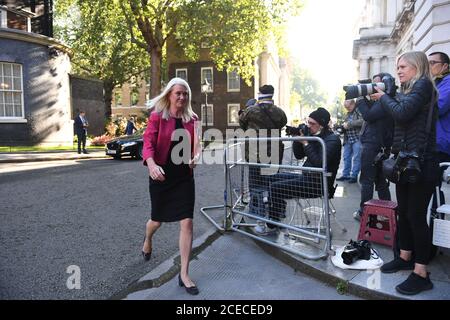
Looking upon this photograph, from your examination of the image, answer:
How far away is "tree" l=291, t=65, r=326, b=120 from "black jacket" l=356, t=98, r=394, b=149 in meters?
104

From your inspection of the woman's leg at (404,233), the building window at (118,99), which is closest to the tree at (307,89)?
the building window at (118,99)

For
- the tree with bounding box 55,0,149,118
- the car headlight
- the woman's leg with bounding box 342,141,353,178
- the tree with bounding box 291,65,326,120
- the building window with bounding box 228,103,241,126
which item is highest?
the tree with bounding box 291,65,326,120

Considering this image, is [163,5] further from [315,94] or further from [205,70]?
[315,94]

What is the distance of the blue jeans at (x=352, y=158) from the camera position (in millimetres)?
8711

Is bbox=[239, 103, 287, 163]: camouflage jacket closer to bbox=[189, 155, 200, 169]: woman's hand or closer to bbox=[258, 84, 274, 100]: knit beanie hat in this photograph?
bbox=[258, 84, 274, 100]: knit beanie hat

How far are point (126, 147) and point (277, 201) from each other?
11175 millimetres

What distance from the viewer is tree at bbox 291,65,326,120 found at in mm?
107688

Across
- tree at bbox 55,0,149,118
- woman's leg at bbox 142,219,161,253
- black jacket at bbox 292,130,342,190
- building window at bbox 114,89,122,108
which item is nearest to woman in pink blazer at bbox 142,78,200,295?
woman's leg at bbox 142,219,161,253

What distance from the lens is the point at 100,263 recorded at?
4.19 m

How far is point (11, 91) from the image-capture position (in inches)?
757

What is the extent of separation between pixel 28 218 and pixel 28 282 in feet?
8.85

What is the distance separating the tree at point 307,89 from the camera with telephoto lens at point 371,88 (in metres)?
106

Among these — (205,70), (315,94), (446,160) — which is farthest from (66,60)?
(315,94)

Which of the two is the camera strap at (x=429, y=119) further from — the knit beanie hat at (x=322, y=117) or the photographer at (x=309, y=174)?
the knit beanie hat at (x=322, y=117)
